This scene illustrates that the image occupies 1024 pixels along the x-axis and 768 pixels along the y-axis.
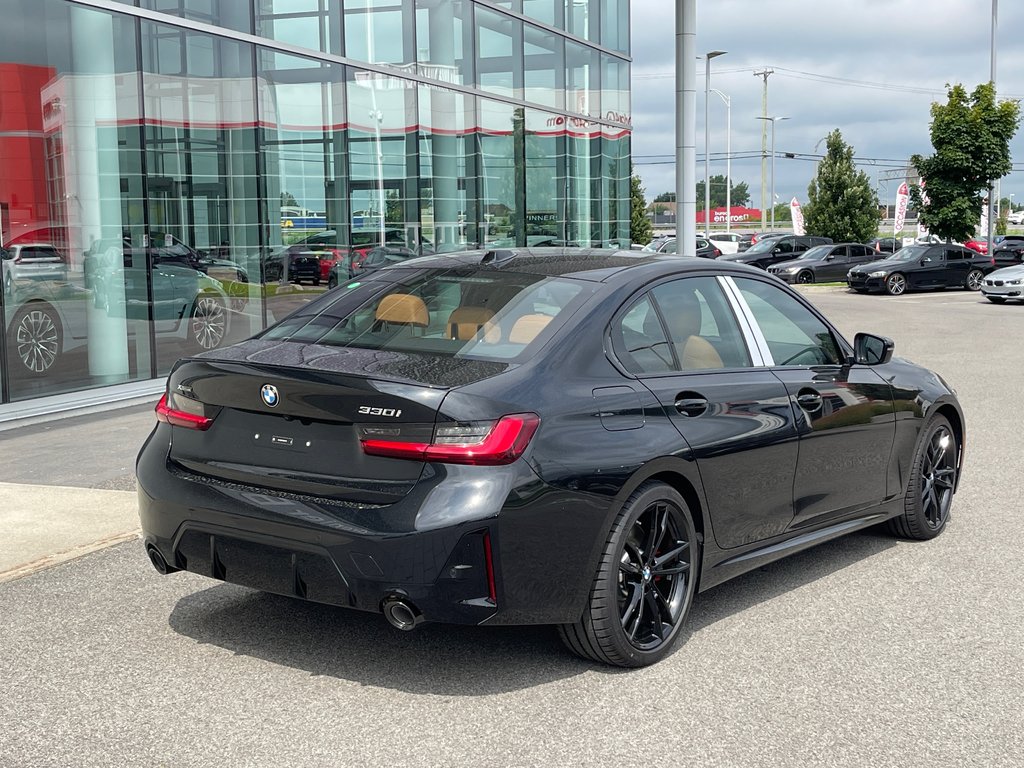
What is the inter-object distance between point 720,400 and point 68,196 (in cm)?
925

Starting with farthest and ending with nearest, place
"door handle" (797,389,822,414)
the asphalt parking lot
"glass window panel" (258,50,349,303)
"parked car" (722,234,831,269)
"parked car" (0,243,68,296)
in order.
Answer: "parked car" (722,234,831,269)
"glass window panel" (258,50,349,303)
"parked car" (0,243,68,296)
"door handle" (797,389,822,414)
the asphalt parking lot

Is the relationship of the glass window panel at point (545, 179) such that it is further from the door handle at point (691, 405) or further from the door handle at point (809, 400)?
the door handle at point (691, 405)

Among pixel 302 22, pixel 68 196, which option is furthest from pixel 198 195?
pixel 302 22

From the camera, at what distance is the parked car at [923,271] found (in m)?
35.2

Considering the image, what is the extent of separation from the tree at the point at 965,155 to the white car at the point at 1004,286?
977 cm

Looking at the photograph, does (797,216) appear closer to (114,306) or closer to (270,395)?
(114,306)

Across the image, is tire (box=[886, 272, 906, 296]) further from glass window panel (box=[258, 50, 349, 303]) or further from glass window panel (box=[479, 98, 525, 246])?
glass window panel (box=[258, 50, 349, 303])

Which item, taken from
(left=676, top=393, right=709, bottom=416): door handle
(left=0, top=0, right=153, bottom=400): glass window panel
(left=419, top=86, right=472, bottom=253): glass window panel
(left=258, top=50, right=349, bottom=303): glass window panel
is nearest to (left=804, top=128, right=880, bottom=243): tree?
(left=419, top=86, right=472, bottom=253): glass window panel

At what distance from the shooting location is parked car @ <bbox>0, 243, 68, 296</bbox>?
11.6 m

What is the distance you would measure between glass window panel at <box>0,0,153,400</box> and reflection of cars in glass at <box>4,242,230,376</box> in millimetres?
15

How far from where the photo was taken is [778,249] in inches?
1676

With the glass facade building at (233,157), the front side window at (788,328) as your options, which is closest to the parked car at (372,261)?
the glass facade building at (233,157)

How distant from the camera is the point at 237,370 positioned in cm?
450

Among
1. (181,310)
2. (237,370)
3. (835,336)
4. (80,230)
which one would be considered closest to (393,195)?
(181,310)
